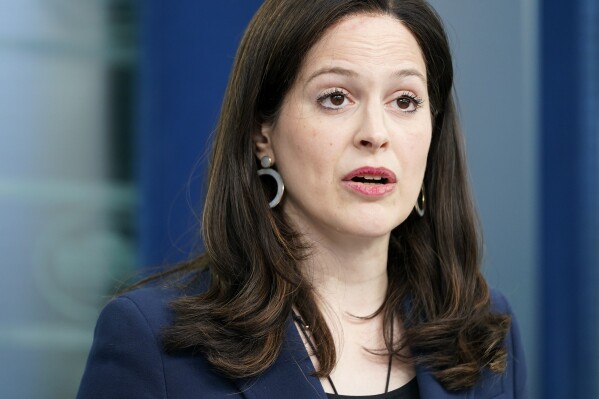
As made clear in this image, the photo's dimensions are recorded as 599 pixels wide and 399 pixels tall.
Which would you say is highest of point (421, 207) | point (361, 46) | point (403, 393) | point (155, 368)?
point (361, 46)

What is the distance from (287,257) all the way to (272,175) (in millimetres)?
189

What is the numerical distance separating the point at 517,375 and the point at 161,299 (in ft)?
2.99

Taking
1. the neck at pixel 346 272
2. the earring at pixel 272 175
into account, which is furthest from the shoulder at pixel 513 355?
the earring at pixel 272 175

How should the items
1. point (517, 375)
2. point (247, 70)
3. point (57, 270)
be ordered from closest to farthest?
1. point (247, 70)
2. point (517, 375)
3. point (57, 270)

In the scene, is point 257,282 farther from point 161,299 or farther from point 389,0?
point 389,0

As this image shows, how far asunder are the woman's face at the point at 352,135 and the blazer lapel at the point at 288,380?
278 millimetres

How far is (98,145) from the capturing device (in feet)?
11.0

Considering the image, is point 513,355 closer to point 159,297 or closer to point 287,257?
point 287,257

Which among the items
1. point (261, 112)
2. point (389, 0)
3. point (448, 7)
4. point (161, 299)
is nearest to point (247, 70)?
point (261, 112)

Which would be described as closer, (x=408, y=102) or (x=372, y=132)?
(x=372, y=132)

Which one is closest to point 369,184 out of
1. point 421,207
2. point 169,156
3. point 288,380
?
point 421,207

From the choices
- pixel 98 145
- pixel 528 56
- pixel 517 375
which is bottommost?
pixel 517 375

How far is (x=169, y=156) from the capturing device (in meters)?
3.38

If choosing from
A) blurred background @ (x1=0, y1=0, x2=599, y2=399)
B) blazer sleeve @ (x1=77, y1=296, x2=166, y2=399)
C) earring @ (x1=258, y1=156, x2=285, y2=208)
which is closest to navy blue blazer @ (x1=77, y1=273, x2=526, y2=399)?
blazer sleeve @ (x1=77, y1=296, x2=166, y2=399)
